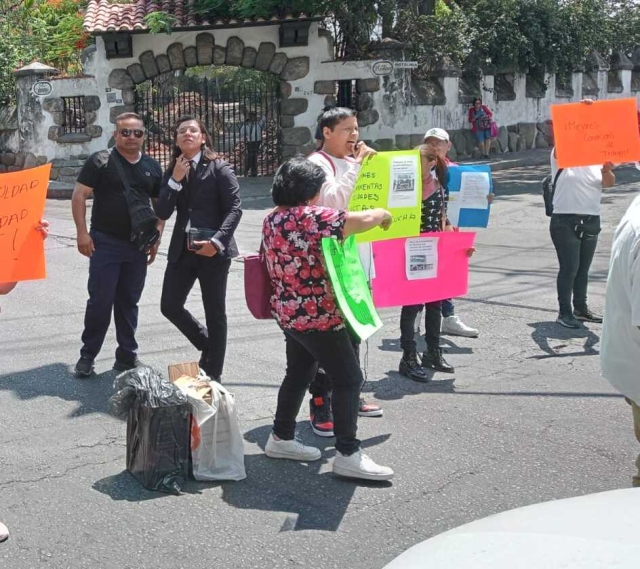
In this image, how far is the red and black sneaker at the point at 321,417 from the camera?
562 centimetres

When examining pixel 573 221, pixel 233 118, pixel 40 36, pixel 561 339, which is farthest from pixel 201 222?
pixel 40 36

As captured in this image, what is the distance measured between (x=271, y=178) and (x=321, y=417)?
54.5 ft

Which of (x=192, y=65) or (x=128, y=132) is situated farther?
(x=192, y=65)

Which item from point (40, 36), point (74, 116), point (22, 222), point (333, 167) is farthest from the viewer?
point (40, 36)

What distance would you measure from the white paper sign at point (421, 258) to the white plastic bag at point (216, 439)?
82.5 inches

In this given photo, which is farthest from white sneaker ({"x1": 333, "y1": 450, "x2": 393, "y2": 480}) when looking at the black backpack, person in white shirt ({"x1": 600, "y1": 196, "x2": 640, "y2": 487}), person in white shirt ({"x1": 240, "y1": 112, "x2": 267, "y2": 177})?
person in white shirt ({"x1": 240, "y1": 112, "x2": 267, "y2": 177})

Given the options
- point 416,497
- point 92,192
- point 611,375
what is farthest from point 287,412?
point 92,192

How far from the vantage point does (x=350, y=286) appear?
4.77 metres

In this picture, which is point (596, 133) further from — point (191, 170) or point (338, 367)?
point (338, 367)

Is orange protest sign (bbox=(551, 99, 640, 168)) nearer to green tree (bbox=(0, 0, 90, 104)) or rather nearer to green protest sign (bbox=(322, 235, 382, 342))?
green protest sign (bbox=(322, 235, 382, 342))

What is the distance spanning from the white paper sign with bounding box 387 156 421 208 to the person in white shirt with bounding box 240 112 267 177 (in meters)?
15.8

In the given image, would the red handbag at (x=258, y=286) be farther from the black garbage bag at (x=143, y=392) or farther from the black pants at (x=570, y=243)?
the black pants at (x=570, y=243)

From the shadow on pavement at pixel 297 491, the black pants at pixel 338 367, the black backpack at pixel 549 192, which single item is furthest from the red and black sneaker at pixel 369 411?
the black backpack at pixel 549 192

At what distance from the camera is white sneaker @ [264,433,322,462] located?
5160 millimetres
